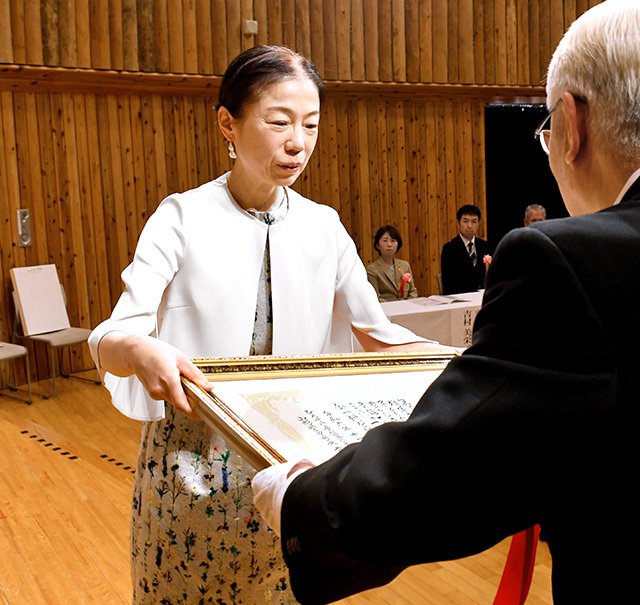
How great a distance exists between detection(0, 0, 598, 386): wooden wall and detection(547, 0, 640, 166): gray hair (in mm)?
7603

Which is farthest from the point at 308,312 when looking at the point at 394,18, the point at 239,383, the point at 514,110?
the point at 514,110

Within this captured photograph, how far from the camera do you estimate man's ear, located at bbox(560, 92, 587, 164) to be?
1026 mm

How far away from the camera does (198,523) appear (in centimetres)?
180

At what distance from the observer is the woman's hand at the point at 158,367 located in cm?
152

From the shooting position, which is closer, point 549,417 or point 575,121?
point 549,417

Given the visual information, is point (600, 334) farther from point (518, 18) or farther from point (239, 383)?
point (518, 18)

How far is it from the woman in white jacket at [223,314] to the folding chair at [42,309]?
621cm

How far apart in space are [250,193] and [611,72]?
3.75ft

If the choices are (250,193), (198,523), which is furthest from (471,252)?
(198,523)

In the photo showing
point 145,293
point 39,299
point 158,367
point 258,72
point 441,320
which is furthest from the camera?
point 39,299

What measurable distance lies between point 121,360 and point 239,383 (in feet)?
0.90

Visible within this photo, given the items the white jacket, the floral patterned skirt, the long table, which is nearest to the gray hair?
the white jacket

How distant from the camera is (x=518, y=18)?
10664 mm

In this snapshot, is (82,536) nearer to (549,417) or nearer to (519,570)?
(519,570)
